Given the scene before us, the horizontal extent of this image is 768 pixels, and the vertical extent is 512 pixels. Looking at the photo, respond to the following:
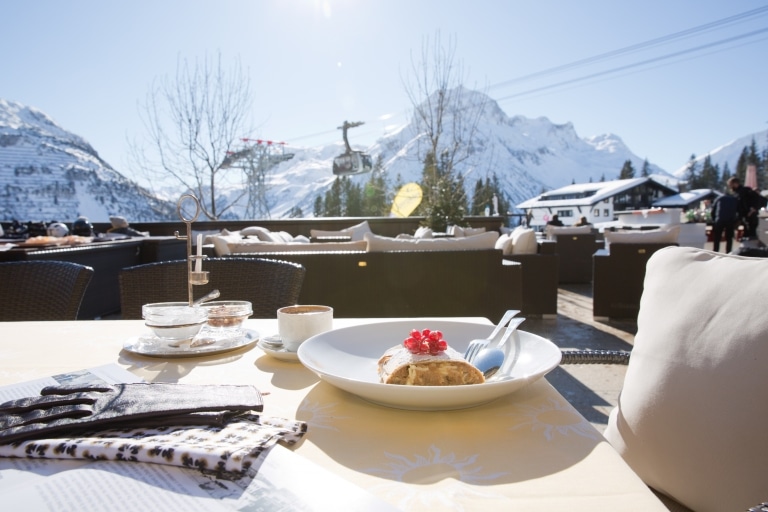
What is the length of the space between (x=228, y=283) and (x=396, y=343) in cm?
91

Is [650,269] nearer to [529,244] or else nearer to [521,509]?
[521,509]

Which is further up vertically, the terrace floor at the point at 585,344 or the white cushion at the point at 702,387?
the white cushion at the point at 702,387

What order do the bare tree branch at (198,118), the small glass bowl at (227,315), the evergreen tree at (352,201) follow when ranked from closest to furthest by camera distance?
1. the small glass bowl at (227,315)
2. the bare tree branch at (198,118)
3. the evergreen tree at (352,201)

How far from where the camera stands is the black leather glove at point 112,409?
1.42ft

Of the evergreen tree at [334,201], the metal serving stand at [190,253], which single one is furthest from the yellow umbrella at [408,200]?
the evergreen tree at [334,201]

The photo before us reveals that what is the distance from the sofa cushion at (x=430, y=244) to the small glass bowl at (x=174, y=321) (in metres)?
2.46

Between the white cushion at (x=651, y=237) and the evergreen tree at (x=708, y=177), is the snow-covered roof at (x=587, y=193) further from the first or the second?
the white cushion at (x=651, y=237)

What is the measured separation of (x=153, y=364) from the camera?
0.77 m

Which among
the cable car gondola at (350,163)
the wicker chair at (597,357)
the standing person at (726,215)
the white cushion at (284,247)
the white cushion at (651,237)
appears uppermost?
the cable car gondola at (350,163)

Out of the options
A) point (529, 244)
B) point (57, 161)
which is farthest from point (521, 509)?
point (57, 161)

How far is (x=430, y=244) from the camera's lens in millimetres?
3275

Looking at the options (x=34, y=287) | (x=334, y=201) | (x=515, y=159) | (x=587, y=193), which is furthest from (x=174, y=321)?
(x=515, y=159)

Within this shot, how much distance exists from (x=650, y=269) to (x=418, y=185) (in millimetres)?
9560

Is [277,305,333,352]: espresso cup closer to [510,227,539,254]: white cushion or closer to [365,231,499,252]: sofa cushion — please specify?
[365,231,499,252]: sofa cushion
